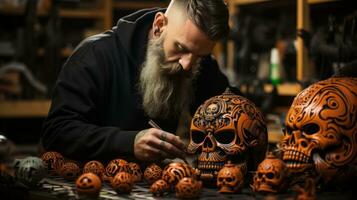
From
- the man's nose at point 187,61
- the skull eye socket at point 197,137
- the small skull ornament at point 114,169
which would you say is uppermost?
the man's nose at point 187,61

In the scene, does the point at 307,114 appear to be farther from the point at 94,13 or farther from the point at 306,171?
the point at 94,13

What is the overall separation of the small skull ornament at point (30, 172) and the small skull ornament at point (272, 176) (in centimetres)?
57

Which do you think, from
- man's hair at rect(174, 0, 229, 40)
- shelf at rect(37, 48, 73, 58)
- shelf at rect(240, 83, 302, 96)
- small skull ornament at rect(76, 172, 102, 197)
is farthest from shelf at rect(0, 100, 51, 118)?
A: small skull ornament at rect(76, 172, 102, 197)

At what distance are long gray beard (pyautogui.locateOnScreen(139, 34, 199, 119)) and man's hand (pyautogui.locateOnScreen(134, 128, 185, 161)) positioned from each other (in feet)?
1.32

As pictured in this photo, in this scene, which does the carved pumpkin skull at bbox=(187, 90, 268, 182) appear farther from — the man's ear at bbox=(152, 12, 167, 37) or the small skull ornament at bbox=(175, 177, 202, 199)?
the man's ear at bbox=(152, 12, 167, 37)

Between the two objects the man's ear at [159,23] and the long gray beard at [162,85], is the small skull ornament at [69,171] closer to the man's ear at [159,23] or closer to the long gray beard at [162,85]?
the long gray beard at [162,85]

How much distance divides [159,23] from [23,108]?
2.21 metres

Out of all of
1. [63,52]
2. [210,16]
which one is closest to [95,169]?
[210,16]

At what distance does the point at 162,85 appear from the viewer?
2.11 meters

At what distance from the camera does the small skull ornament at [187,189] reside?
1.40 metres

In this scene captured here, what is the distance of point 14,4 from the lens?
458 cm

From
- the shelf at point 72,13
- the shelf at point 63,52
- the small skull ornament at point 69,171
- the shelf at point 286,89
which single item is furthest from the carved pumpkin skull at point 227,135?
the shelf at point 72,13

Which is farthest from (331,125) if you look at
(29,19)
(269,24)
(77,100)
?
(29,19)

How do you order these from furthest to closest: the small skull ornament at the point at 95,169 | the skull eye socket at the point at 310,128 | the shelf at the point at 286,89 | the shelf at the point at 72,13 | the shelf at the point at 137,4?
the shelf at the point at 137,4 → the shelf at the point at 72,13 → the shelf at the point at 286,89 → the small skull ornament at the point at 95,169 → the skull eye socket at the point at 310,128
